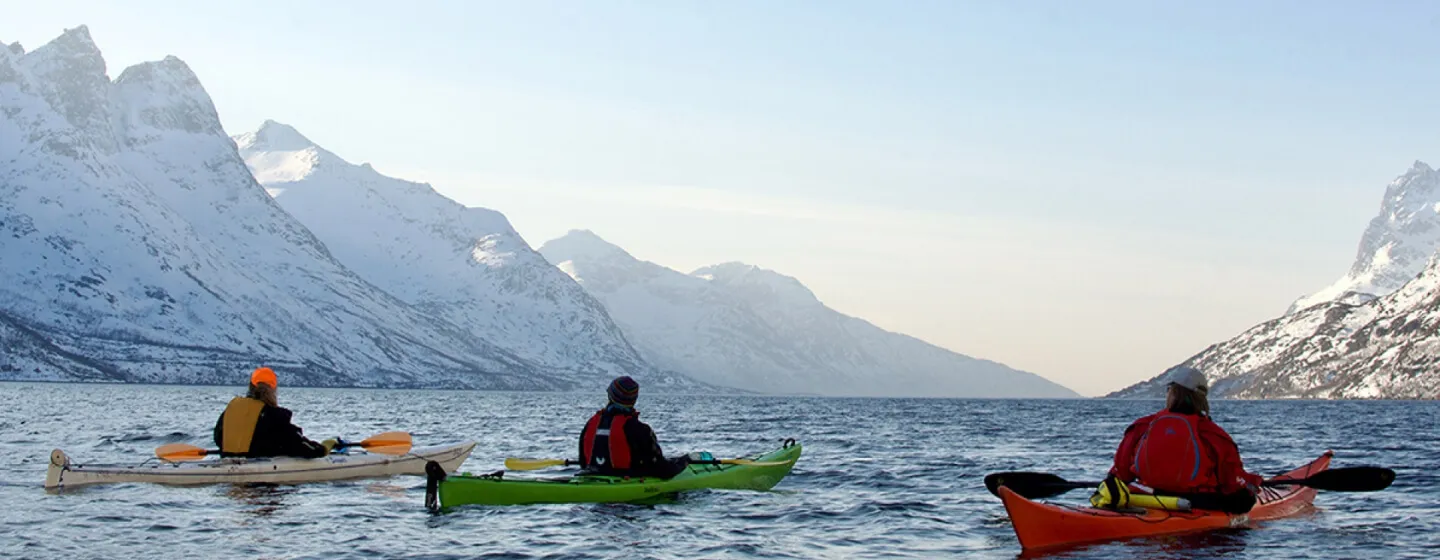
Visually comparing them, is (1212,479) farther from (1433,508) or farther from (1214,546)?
Result: (1433,508)

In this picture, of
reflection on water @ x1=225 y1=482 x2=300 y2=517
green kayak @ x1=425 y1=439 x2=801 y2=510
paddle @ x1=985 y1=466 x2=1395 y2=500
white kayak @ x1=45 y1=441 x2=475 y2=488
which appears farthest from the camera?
white kayak @ x1=45 y1=441 x2=475 y2=488

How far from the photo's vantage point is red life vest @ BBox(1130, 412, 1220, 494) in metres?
21.6

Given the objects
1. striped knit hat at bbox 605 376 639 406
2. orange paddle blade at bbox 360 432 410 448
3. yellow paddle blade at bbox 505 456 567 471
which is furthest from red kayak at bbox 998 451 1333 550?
orange paddle blade at bbox 360 432 410 448

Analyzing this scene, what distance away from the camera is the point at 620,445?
94.8 feet

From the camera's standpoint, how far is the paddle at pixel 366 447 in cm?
3209

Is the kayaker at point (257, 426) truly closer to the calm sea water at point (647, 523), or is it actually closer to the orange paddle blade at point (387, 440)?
the calm sea water at point (647, 523)

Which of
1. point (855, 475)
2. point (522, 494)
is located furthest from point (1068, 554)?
point (855, 475)

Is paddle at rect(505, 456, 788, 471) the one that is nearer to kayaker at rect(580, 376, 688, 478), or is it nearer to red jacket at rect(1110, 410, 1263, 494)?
kayaker at rect(580, 376, 688, 478)

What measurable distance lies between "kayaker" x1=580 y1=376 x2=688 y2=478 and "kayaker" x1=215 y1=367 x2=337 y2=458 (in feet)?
23.4

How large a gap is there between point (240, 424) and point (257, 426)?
0.39 meters

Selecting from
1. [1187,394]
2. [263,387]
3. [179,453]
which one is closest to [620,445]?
[263,387]

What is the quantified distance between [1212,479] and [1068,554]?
110 inches

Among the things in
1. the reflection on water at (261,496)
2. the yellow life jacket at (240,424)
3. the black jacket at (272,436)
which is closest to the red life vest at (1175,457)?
the reflection on water at (261,496)

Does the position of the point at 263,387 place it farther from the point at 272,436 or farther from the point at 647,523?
the point at 647,523
